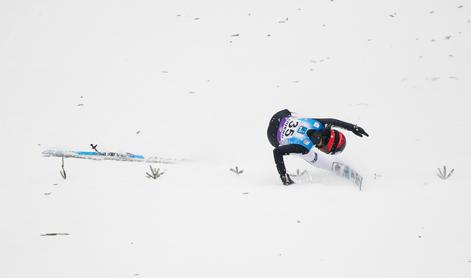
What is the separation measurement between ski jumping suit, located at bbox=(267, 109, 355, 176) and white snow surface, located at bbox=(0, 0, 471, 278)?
28 centimetres

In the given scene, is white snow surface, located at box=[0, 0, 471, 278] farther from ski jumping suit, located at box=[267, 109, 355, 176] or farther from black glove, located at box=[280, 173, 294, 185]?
ski jumping suit, located at box=[267, 109, 355, 176]

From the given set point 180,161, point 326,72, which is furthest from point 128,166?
point 326,72

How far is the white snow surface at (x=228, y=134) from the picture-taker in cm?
396

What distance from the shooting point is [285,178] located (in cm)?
583

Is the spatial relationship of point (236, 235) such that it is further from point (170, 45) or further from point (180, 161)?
point (170, 45)

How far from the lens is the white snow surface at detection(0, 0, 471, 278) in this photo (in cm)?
396

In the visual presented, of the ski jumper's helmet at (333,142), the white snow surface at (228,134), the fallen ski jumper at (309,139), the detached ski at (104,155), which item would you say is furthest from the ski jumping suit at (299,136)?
the detached ski at (104,155)

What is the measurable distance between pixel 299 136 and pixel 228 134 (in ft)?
5.83

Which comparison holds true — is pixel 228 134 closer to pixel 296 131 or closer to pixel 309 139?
pixel 296 131

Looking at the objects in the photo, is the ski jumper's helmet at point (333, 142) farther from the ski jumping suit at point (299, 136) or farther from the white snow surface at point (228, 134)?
the white snow surface at point (228, 134)

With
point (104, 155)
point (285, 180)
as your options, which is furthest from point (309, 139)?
point (104, 155)

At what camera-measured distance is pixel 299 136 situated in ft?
20.1

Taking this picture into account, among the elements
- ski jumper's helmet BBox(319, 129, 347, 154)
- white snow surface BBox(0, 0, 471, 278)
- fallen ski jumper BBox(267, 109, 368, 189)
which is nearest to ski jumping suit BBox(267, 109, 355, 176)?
fallen ski jumper BBox(267, 109, 368, 189)

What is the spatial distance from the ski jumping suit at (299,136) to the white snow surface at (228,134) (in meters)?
0.28
